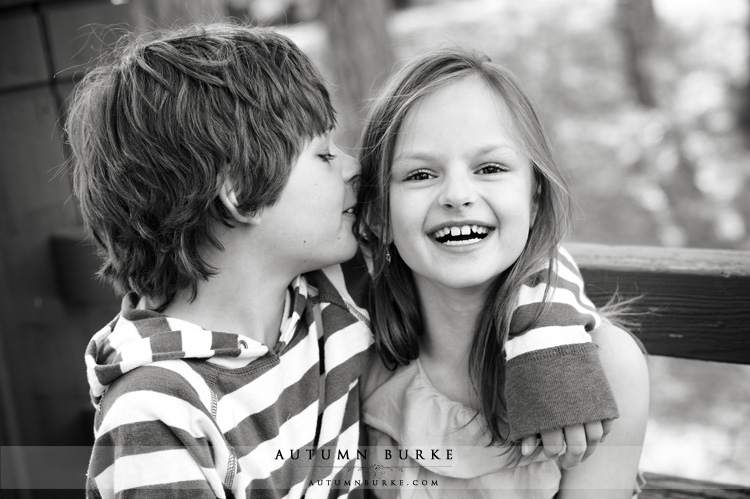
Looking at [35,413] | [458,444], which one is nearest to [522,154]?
[458,444]

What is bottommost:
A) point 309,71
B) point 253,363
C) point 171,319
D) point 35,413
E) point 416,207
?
point 35,413

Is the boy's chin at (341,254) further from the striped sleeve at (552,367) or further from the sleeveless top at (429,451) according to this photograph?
the striped sleeve at (552,367)

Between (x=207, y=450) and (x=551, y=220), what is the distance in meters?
0.86

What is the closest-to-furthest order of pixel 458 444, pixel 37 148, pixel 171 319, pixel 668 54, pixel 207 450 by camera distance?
pixel 207 450 < pixel 171 319 < pixel 458 444 < pixel 37 148 < pixel 668 54

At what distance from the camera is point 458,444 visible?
1568 millimetres

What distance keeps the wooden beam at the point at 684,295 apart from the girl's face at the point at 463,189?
12.8 inches

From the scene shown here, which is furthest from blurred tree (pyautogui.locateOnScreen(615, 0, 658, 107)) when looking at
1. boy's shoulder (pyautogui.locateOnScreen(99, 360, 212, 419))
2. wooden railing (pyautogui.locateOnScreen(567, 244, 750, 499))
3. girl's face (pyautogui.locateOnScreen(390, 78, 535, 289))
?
boy's shoulder (pyautogui.locateOnScreen(99, 360, 212, 419))

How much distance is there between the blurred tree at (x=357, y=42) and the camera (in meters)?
4.56

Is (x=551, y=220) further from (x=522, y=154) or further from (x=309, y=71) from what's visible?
(x=309, y=71)

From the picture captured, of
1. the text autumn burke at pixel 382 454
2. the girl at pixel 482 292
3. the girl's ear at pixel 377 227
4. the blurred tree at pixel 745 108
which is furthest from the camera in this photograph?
the blurred tree at pixel 745 108

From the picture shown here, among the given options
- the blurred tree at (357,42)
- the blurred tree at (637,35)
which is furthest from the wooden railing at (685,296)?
the blurred tree at (637,35)

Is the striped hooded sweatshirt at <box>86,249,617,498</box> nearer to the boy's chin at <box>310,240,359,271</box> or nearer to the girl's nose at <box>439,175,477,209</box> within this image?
the boy's chin at <box>310,240,359,271</box>

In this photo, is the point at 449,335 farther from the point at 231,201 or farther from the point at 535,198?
the point at 231,201

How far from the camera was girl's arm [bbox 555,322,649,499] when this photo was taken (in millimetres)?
1475
